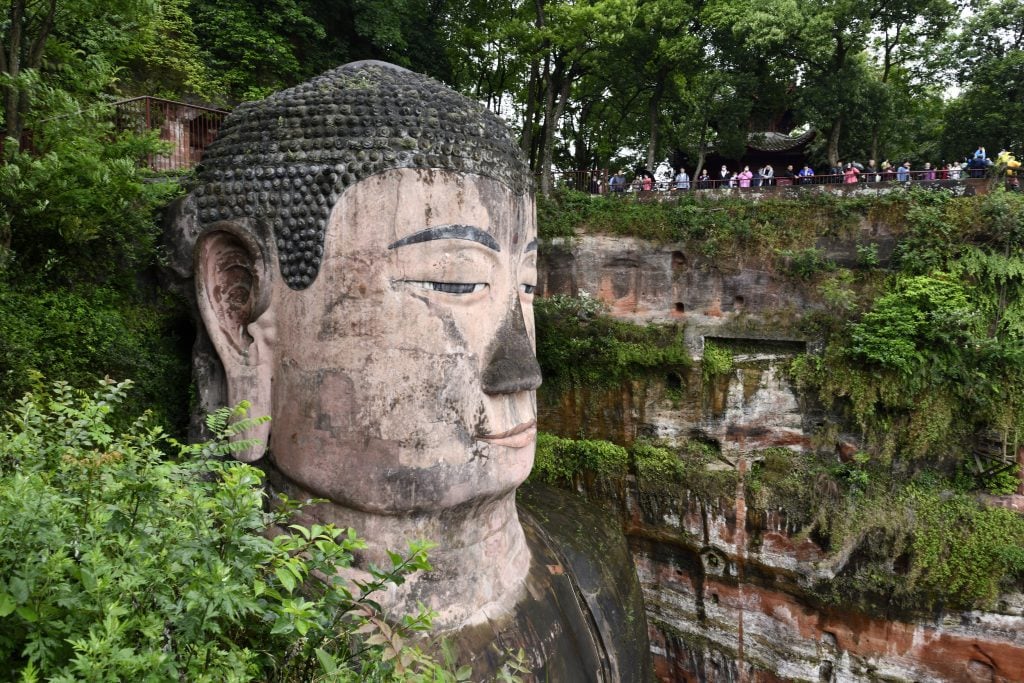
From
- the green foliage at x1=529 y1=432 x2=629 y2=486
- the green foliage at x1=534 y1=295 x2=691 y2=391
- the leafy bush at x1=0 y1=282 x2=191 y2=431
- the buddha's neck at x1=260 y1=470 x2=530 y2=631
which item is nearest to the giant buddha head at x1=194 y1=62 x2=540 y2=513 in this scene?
the buddha's neck at x1=260 y1=470 x2=530 y2=631

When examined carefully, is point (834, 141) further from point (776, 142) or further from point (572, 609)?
point (572, 609)

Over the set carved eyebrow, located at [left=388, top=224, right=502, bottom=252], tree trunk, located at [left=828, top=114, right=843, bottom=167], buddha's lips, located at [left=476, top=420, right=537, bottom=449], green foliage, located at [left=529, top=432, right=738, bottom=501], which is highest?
tree trunk, located at [left=828, top=114, right=843, bottom=167]

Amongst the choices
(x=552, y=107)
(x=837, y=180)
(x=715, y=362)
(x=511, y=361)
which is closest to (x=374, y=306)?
(x=511, y=361)

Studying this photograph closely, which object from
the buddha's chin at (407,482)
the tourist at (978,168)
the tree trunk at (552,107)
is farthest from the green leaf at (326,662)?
the tourist at (978,168)

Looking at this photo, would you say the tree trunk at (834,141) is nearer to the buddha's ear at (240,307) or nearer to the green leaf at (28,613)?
the buddha's ear at (240,307)

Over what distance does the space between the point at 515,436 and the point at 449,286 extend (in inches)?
48.3

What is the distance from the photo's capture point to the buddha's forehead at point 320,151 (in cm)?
452

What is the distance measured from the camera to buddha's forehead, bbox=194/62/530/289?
4516mm

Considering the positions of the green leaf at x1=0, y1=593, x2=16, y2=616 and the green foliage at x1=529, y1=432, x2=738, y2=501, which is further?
the green foliage at x1=529, y1=432, x2=738, y2=501

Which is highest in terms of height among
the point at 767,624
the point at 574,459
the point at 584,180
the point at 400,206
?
the point at 584,180

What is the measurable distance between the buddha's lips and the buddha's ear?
1.60 metres

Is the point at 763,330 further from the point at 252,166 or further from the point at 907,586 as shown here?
the point at 252,166

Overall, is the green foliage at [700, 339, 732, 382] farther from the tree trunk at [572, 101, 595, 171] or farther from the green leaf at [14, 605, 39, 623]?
the tree trunk at [572, 101, 595, 171]

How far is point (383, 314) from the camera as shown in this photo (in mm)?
4473
